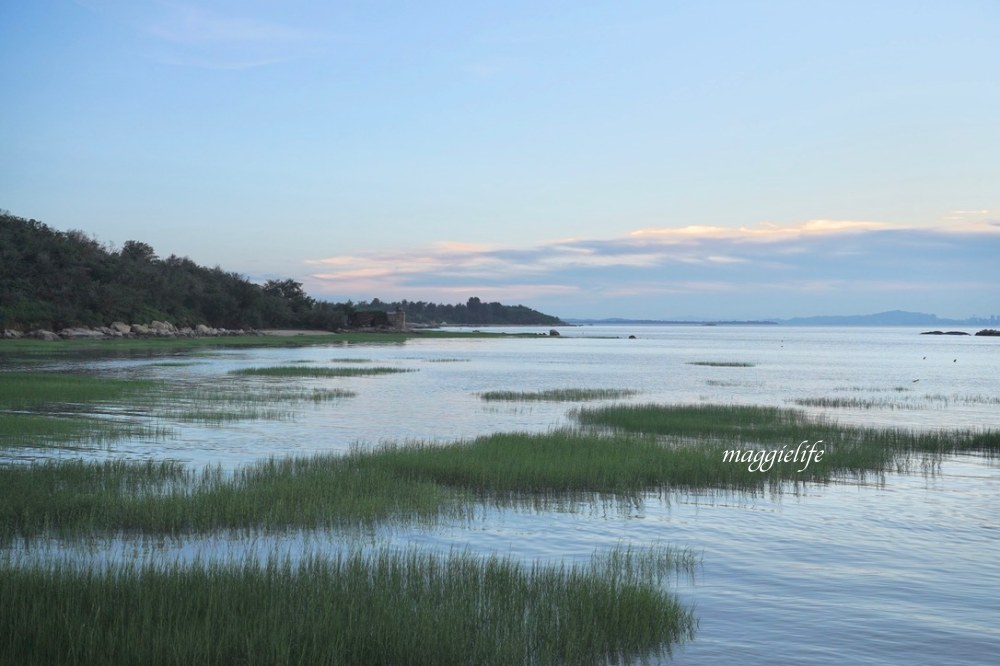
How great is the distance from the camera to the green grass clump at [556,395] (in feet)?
143

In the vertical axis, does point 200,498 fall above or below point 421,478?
above

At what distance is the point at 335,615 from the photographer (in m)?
9.52

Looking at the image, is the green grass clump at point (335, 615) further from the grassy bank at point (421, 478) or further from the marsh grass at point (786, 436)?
the marsh grass at point (786, 436)

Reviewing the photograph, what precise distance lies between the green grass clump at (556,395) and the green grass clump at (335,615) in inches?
1245

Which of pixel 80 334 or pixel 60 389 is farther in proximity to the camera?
pixel 80 334

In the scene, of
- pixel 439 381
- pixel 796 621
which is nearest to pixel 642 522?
pixel 796 621

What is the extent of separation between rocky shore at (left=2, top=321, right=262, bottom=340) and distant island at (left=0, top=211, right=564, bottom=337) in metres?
0.33

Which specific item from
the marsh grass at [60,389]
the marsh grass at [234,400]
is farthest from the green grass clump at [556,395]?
the marsh grass at [60,389]

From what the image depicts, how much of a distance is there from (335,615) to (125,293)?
122 meters

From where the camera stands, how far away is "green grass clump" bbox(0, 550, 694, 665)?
869 cm

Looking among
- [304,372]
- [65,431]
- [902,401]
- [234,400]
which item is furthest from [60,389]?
[902,401]

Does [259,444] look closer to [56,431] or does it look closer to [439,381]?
[56,431]

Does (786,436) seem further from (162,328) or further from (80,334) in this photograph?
(162,328)

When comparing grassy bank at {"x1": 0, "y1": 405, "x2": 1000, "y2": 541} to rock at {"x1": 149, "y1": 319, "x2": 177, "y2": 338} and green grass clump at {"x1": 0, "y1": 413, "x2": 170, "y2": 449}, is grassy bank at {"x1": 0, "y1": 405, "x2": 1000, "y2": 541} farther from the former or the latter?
rock at {"x1": 149, "y1": 319, "x2": 177, "y2": 338}
